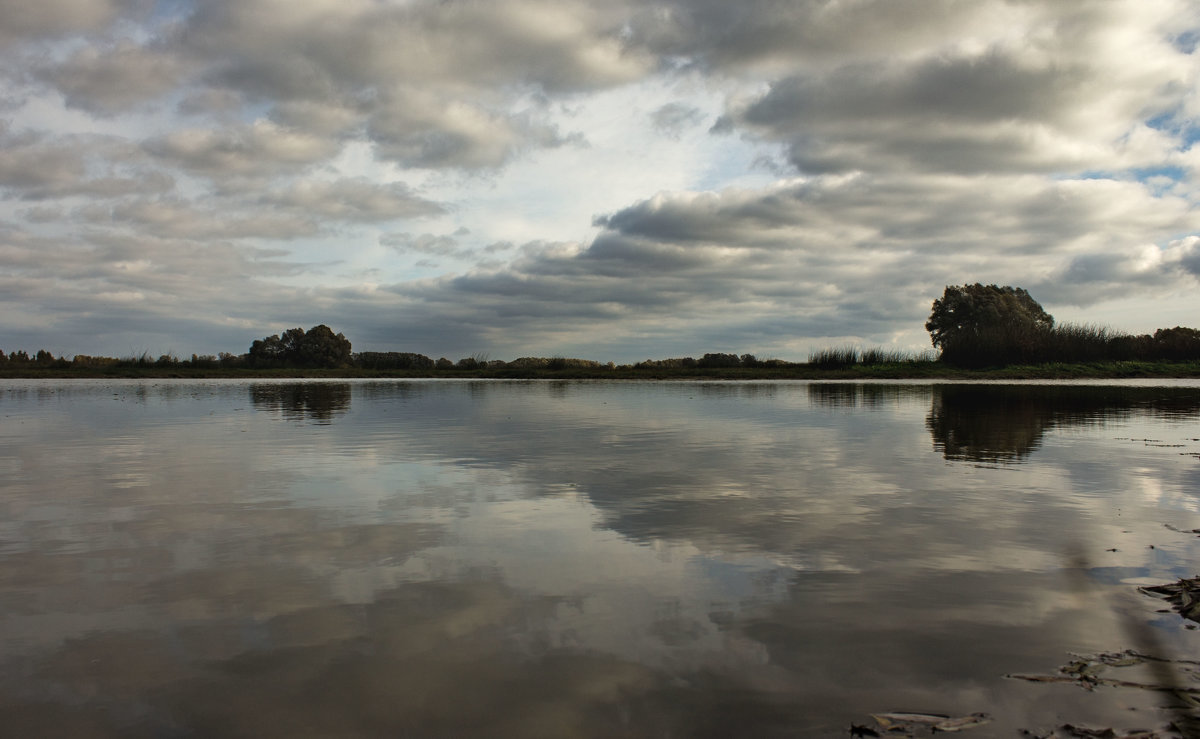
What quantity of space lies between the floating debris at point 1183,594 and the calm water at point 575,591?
0.53 feet

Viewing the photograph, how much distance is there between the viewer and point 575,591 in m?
5.55

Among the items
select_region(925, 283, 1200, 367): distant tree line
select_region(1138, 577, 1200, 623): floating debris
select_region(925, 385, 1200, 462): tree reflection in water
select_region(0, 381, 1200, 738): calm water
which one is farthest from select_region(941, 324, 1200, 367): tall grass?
select_region(1138, 577, 1200, 623): floating debris

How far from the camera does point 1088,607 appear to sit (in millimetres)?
5176

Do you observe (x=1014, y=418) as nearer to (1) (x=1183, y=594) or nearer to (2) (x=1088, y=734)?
(1) (x=1183, y=594)

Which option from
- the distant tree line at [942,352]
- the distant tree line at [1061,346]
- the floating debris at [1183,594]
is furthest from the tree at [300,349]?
the floating debris at [1183,594]

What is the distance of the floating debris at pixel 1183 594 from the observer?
198 inches

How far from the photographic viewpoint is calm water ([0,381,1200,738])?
377 cm

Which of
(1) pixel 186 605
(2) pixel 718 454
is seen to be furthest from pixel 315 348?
(1) pixel 186 605

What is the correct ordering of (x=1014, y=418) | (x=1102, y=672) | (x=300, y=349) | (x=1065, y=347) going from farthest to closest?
(x=300, y=349), (x=1065, y=347), (x=1014, y=418), (x=1102, y=672)

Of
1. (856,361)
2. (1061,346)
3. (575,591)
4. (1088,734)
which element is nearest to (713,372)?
(856,361)

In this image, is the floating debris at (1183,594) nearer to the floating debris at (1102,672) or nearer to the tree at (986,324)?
the floating debris at (1102,672)

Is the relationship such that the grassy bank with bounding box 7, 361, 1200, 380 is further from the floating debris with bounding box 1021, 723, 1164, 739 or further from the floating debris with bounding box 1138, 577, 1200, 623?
the floating debris with bounding box 1021, 723, 1164, 739

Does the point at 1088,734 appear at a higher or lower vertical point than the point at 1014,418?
lower

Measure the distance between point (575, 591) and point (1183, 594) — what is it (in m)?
4.52
